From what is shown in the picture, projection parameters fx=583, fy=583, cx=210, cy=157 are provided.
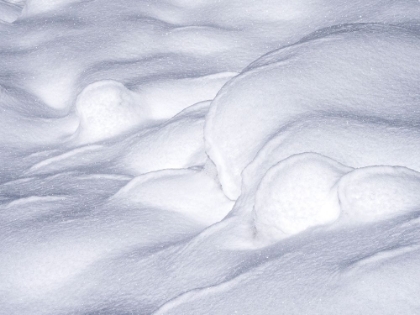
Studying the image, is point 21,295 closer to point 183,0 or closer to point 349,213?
point 349,213

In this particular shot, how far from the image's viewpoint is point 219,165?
49.5 inches

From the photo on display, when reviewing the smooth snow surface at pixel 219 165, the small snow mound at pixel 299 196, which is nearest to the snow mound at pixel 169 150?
the smooth snow surface at pixel 219 165

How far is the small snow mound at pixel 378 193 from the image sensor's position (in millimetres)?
999

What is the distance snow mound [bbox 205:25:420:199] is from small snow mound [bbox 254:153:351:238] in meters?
0.15

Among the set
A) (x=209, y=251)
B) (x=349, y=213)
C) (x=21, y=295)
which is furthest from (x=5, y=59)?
(x=349, y=213)

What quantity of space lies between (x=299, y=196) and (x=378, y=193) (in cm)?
14

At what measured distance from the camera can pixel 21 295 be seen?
1148mm

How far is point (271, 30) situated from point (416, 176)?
87 cm

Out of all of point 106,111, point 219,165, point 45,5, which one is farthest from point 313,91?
point 45,5

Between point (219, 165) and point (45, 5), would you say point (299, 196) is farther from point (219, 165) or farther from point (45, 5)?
point (45, 5)

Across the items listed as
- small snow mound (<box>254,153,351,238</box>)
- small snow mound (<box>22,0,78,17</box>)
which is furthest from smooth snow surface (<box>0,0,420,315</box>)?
small snow mound (<box>22,0,78,17</box>)

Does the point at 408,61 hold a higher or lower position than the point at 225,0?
lower

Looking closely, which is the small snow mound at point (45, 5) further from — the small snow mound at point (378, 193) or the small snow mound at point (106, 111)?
the small snow mound at point (378, 193)

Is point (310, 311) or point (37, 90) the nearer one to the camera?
point (310, 311)
